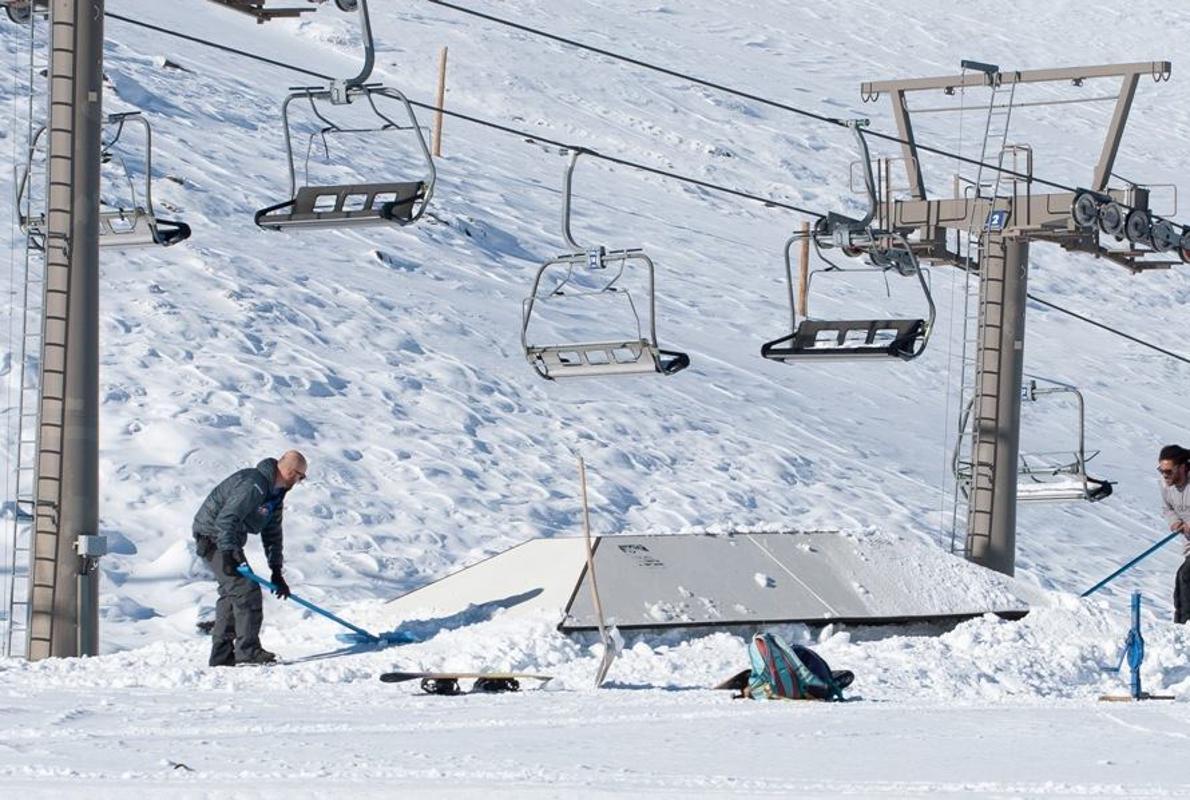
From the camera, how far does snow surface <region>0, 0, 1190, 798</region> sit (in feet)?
29.7

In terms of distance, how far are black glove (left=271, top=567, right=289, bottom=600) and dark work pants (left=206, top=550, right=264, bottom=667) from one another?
17 cm

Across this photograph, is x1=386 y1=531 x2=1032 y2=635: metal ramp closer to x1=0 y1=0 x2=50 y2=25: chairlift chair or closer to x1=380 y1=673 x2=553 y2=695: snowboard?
x1=380 y1=673 x2=553 y2=695: snowboard

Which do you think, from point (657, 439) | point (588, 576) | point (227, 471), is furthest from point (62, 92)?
point (657, 439)

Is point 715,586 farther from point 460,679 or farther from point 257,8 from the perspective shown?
point 257,8

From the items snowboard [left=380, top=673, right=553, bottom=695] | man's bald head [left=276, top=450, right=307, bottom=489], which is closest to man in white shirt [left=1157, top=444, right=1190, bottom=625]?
snowboard [left=380, top=673, right=553, bottom=695]

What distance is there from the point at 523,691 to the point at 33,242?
14.5 ft

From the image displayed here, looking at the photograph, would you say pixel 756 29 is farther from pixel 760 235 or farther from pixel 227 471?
pixel 227 471

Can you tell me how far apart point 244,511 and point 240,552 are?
0.78 feet

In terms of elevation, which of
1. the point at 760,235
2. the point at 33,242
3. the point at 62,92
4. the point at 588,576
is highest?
the point at 62,92

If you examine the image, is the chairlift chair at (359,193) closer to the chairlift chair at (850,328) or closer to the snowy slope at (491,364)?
the chairlift chair at (850,328)

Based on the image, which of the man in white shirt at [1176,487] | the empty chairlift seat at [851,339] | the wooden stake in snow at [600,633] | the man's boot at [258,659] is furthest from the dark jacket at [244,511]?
the man in white shirt at [1176,487]

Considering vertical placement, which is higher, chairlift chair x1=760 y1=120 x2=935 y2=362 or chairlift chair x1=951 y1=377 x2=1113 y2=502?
chairlift chair x1=760 y1=120 x2=935 y2=362

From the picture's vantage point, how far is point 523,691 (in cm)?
1174

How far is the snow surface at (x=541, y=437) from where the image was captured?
29.7 ft
